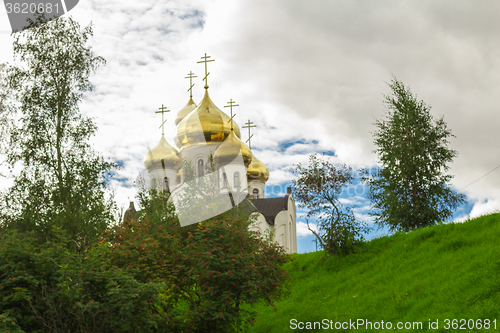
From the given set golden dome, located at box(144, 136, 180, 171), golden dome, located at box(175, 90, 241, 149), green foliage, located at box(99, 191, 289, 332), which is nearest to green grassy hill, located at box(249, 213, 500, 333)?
green foliage, located at box(99, 191, 289, 332)

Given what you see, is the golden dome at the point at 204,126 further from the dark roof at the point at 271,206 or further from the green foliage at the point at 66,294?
the green foliage at the point at 66,294

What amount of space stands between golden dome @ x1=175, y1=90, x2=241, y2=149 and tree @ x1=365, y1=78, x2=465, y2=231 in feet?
54.4

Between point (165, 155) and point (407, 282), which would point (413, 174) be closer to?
point (407, 282)

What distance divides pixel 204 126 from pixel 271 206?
7.74m

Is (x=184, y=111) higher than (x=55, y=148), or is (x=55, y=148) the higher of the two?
(x=184, y=111)

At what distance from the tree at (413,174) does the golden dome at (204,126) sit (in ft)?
54.4

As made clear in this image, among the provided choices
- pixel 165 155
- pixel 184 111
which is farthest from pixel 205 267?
pixel 184 111

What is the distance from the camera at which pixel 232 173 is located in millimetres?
33812

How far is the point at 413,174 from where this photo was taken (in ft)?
57.5

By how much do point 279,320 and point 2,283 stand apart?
6.77m

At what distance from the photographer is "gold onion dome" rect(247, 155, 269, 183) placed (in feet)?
122

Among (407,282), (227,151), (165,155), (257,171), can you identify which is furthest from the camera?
(257,171)

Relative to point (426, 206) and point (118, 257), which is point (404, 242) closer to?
point (426, 206)

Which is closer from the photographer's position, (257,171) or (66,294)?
(66,294)
